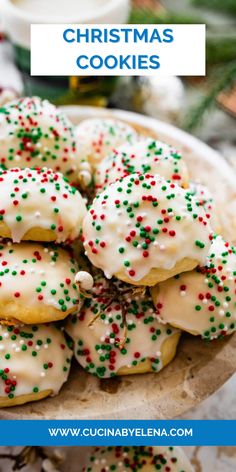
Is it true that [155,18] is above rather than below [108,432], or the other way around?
above

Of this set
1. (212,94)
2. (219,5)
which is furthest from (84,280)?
(219,5)

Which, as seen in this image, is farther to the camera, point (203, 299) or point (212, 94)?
point (212, 94)

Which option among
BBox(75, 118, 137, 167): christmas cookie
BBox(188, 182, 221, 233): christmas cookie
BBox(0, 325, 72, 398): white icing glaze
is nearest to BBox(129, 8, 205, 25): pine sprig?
BBox(75, 118, 137, 167): christmas cookie

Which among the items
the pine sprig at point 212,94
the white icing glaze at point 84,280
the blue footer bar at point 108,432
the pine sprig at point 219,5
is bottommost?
the blue footer bar at point 108,432

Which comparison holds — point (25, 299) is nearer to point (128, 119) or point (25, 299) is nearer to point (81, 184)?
point (81, 184)

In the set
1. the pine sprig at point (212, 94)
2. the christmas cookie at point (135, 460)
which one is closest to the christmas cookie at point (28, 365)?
the christmas cookie at point (135, 460)

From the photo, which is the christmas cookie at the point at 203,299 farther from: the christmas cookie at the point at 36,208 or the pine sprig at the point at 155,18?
the pine sprig at the point at 155,18

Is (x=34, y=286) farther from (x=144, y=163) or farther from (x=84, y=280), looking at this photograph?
(x=144, y=163)
